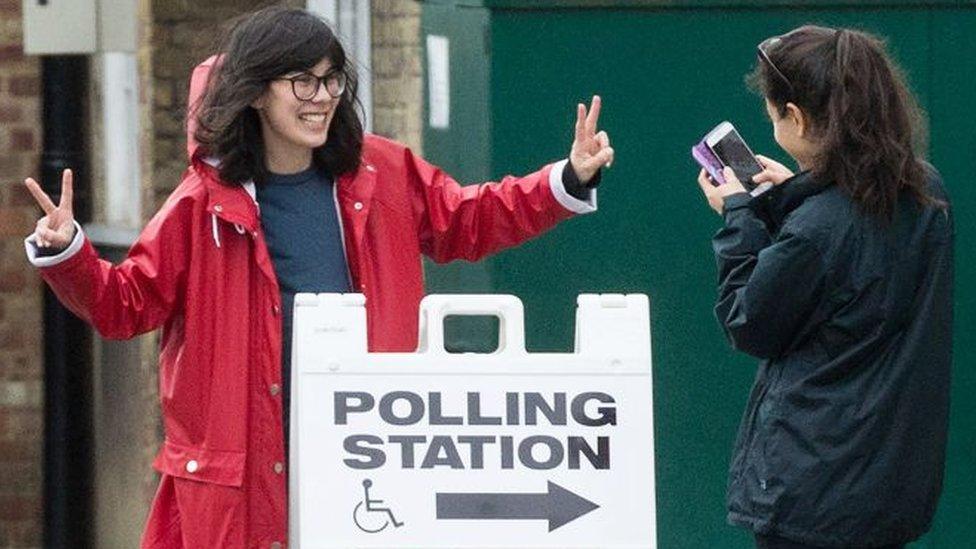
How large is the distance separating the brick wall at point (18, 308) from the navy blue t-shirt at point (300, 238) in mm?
3464

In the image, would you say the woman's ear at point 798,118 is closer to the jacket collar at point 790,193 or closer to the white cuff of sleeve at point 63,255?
the jacket collar at point 790,193

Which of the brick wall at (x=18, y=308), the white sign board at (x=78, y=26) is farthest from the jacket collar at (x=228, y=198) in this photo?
the brick wall at (x=18, y=308)

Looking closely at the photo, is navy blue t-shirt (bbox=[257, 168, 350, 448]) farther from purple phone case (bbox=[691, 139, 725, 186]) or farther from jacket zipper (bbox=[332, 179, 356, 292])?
purple phone case (bbox=[691, 139, 725, 186])

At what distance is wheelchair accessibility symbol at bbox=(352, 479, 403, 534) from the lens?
4090 mm

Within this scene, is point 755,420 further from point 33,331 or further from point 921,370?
point 33,331

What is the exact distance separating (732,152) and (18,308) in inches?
161

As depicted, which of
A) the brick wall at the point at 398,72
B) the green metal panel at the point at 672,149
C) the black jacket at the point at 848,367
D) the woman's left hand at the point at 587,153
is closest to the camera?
the black jacket at the point at 848,367

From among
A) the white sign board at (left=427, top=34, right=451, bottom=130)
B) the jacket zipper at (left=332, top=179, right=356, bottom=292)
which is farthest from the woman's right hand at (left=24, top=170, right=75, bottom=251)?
the white sign board at (left=427, top=34, right=451, bottom=130)

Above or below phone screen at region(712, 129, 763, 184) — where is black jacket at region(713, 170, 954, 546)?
below

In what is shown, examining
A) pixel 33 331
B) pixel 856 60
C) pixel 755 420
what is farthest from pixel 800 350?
pixel 33 331

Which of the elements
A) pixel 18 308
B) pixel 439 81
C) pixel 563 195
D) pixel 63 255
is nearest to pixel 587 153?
pixel 563 195

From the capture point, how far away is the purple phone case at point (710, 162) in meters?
4.39

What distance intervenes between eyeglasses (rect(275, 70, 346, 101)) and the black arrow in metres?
0.84

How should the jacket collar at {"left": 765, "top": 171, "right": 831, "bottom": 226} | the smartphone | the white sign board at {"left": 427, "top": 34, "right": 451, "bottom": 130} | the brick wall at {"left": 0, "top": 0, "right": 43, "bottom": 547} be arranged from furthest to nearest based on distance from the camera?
the brick wall at {"left": 0, "top": 0, "right": 43, "bottom": 547}, the white sign board at {"left": 427, "top": 34, "right": 451, "bottom": 130}, the smartphone, the jacket collar at {"left": 765, "top": 171, "right": 831, "bottom": 226}
